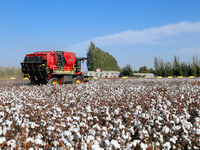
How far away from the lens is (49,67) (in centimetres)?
1455

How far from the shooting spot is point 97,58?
55656mm

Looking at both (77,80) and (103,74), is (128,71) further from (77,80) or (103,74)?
(77,80)

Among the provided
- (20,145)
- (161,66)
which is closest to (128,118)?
(20,145)

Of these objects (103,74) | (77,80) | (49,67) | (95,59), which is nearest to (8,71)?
(103,74)

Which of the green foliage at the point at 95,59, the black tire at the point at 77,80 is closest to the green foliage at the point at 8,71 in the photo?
the green foliage at the point at 95,59

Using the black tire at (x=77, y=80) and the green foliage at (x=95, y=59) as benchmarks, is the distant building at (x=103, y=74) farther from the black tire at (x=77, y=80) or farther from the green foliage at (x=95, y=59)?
the black tire at (x=77, y=80)

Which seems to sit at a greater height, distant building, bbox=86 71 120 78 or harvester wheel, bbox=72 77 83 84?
distant building, bbox=86 71 120 78

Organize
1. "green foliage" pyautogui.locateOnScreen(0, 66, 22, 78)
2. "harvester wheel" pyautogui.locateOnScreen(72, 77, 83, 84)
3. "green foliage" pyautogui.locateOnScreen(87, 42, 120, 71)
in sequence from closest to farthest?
"harvester wheel" pyautogui.locateOnScreen(72, 77, 83, 84), "green foliage" pyautogui.locateOnScreen(0, 66, 22, 78), "green foliage" pyautogui.locateOnScreen(87, 42, 120, 71)

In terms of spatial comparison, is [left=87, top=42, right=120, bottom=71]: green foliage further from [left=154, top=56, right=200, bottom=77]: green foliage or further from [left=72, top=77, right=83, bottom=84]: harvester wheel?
[left=72, top=77, right=83, bottom=84]: harvester wheel

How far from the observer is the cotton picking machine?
47.5ft

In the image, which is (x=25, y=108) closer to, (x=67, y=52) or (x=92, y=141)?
(x=92, y=141)

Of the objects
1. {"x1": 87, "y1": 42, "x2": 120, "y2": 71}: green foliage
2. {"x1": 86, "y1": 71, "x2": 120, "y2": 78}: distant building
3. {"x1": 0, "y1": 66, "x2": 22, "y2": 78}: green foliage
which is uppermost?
{"x1": 87, "y1": 42, "x2": 120, "y2": 71}: green foliage

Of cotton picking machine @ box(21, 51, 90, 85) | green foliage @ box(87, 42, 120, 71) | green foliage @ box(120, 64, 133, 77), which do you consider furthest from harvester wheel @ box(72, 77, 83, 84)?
green foliage @ box(87, 42, 120, 71)

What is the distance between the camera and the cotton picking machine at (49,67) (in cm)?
1447
